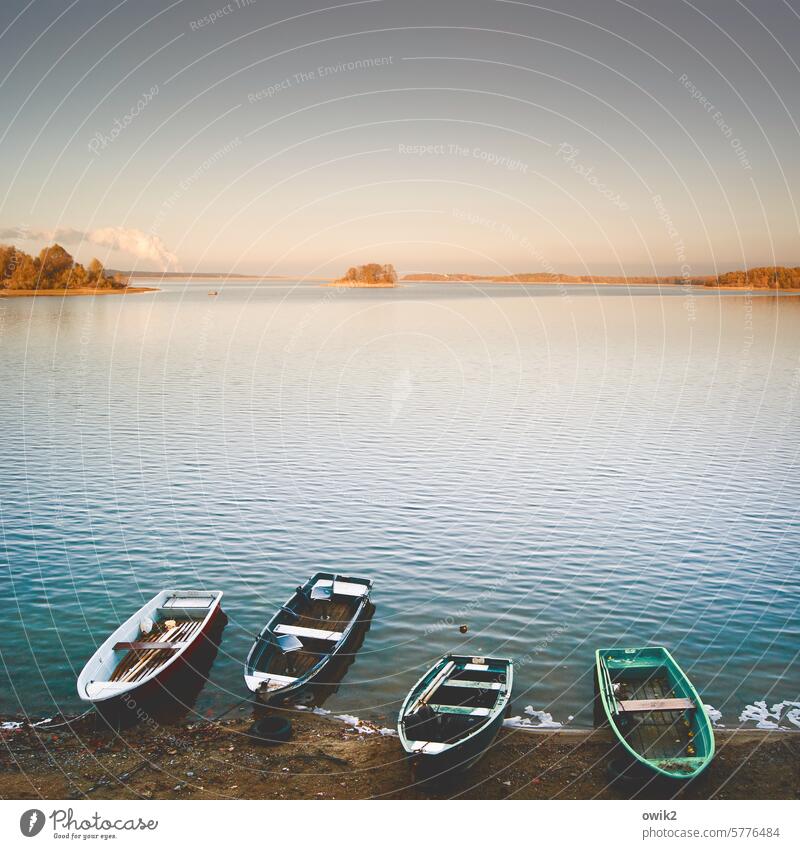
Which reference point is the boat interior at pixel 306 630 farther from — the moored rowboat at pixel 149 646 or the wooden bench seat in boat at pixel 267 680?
the moored rowboat at pixel 149 646

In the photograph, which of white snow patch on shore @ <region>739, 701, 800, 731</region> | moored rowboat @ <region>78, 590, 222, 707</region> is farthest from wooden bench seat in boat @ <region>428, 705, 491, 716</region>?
moored rowboat @ <region>78, 590, 222, 707</region>

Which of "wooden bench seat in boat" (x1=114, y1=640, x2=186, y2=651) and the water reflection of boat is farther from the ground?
"wooden bench seat in boat" (x1=114, y1=640, x2=186, y2=651)

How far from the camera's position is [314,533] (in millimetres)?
45531

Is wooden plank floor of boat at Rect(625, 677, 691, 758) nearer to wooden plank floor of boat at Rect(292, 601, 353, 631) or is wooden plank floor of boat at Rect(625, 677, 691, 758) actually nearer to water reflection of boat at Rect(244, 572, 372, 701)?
water reflection of boat at Rect(244, 572, 372, 701)

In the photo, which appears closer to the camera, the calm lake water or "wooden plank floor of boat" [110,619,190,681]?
"wooden plank floor of boat" [110,619,190,681]

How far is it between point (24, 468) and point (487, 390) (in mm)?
54843

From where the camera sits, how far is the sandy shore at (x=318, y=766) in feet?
76.6

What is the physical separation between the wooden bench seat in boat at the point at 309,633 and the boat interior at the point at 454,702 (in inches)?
199

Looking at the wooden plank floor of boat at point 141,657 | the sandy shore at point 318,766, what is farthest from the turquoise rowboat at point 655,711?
the wooden plank floor of boat at point 141,657

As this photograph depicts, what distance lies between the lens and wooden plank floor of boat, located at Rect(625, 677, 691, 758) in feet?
81.4

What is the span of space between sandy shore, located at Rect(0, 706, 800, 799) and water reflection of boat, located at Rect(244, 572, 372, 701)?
187cm

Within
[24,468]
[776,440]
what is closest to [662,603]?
[776,440]

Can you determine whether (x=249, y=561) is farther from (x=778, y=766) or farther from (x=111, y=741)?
(x=778, y=766)
